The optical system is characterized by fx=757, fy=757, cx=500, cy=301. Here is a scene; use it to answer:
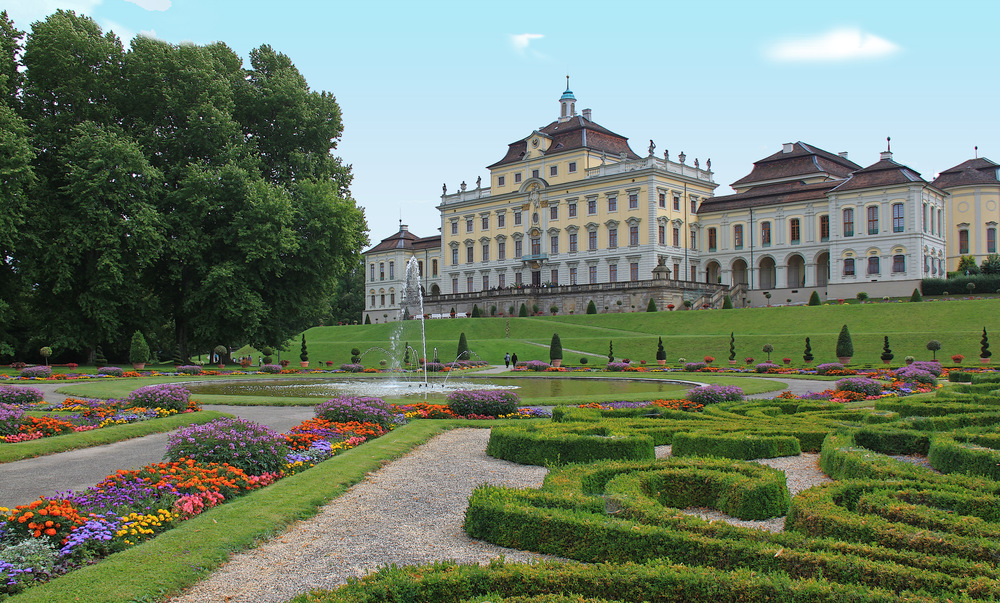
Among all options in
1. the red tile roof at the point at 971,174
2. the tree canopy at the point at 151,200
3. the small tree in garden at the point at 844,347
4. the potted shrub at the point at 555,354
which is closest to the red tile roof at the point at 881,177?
the red tile roof at the point at 971,174

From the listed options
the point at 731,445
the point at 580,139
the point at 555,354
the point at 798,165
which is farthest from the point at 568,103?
the point at 731,445

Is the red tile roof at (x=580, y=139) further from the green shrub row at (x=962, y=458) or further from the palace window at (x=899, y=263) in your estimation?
the green shrub row at (x=962, y=458)

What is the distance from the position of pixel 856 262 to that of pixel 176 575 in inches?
2120

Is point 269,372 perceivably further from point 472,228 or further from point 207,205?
point 472,228

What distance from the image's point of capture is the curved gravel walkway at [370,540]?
4.86 metres

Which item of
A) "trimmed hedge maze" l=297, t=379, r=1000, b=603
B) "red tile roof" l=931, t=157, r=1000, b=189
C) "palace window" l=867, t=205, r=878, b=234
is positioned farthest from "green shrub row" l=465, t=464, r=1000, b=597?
"red tile roof" l=931, t=157, r=1000, b=189

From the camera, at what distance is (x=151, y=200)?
1117 inches

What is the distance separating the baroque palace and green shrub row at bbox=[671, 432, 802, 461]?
43.5 metres

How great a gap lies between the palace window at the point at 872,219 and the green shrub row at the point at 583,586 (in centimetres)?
5289

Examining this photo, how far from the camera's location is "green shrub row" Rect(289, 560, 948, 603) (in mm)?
3883

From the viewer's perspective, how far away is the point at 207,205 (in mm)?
27906

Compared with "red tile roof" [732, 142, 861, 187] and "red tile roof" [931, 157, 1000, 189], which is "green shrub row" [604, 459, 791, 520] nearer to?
"red tile roof" [732, 142, 861, 187]

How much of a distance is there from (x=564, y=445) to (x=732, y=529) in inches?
159

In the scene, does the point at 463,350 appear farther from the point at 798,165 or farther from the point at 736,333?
the point at 798,165
